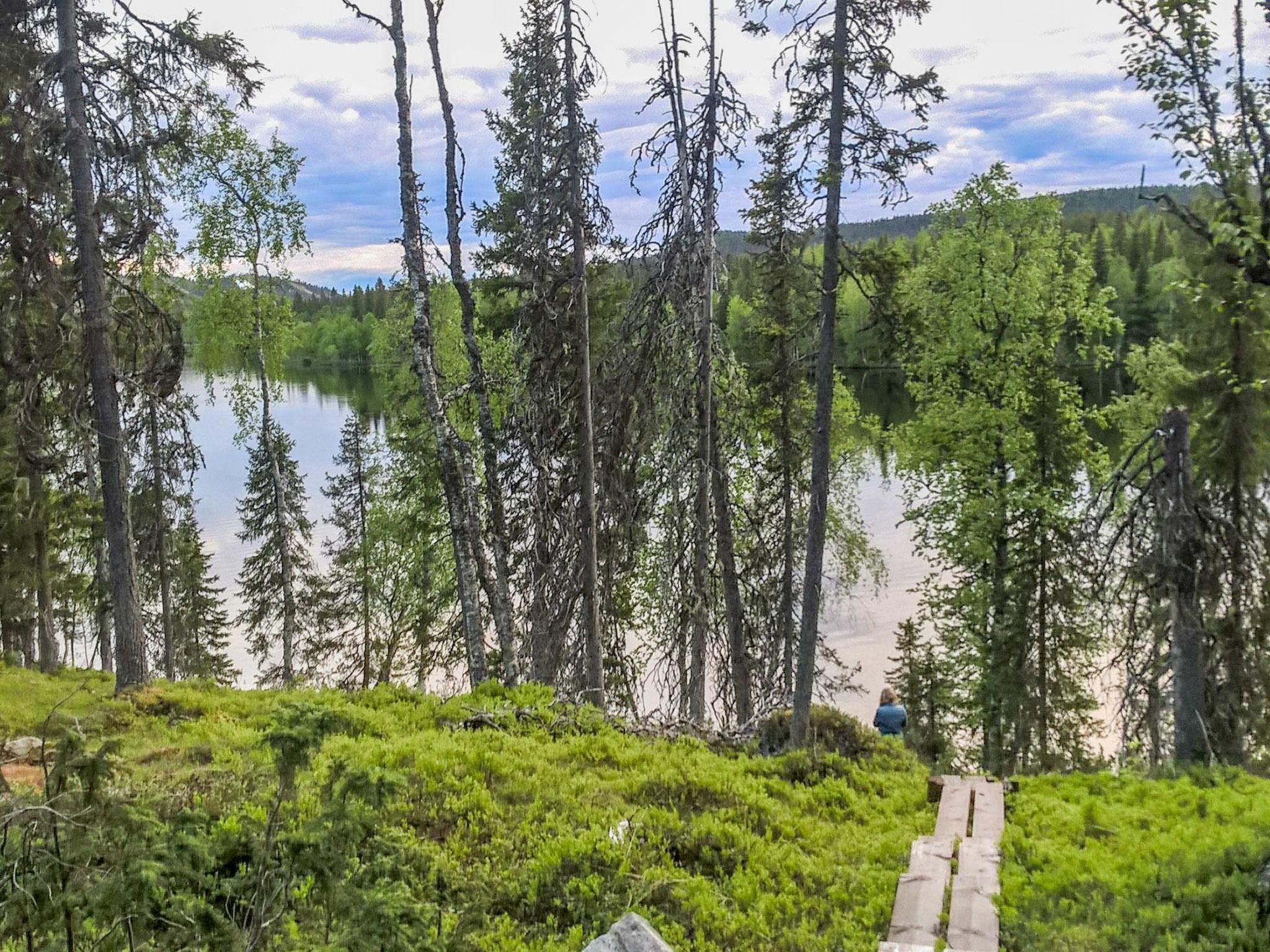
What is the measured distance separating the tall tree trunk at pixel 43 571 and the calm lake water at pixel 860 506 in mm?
3250

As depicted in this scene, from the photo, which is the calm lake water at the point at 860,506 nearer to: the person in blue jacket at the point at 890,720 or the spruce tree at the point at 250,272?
the spruce tree at the point at 250,272

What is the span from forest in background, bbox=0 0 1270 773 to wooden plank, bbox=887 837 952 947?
272 cm

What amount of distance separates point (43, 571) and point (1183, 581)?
62.1 ft

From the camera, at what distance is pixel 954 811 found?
827 cm

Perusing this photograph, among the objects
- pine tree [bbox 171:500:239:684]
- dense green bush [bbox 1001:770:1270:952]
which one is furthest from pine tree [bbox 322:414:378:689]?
dense green bush [bbox 1001:770:1270:952]

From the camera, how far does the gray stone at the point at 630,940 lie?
4578mm

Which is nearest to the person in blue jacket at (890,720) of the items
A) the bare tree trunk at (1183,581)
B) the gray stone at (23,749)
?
the bare tree trunk at (1183,581)

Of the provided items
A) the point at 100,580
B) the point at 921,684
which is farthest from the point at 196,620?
the point at 921,684

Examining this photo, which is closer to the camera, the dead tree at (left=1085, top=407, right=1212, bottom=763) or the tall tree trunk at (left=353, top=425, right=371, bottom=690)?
the dead tree at (left=1085, top=407, right=1212, bottom=763)

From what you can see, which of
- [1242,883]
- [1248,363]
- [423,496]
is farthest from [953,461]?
[1242,883]

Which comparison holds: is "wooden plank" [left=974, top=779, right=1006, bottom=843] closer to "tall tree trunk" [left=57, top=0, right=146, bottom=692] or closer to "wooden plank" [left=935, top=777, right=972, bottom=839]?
"wooden plank" [left=935, top=777, right=972, bottom=839]

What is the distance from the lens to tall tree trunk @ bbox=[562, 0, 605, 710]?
418 inches

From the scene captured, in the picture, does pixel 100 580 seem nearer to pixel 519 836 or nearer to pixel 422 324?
pixel 422 324

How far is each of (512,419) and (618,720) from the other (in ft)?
14.3
